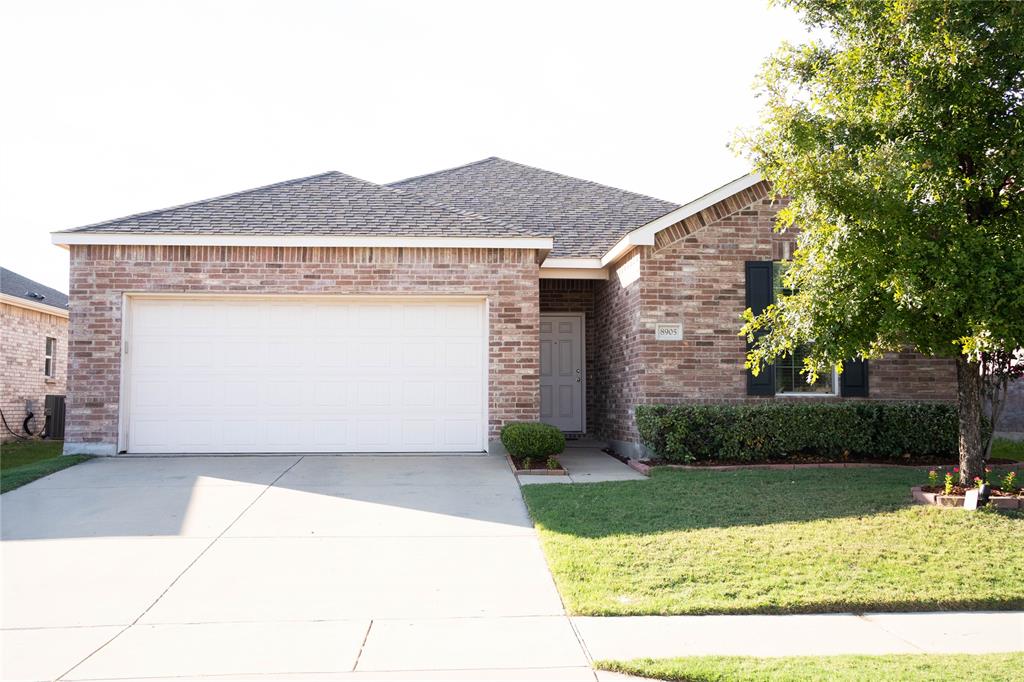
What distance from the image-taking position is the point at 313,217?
12.2 m

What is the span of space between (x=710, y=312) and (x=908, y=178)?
4629 mm

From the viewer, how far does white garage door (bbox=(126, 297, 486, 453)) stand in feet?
38.2

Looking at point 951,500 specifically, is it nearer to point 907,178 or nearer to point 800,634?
point 907,178

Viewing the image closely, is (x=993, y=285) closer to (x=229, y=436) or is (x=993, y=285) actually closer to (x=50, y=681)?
(x=50, y=681)

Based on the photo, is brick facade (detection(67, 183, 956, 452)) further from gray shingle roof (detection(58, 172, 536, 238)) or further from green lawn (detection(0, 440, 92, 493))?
green lawn (detection(0, 440, 92, 493))

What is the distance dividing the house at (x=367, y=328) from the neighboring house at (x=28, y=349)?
595cm

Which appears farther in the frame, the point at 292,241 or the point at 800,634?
the point at 292,241

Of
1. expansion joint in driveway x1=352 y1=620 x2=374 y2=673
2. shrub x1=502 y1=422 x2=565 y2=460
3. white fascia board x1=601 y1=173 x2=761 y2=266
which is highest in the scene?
white fascia board x1=601 y1=173 x2=761 y2=266

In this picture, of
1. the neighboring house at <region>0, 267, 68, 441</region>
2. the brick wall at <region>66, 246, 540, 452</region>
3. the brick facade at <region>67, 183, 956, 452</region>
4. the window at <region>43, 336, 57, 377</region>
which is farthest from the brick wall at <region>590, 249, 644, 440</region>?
the window at <region>43, 336, 57, 377</region>

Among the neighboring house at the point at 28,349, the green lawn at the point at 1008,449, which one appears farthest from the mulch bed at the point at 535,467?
the neighboring house at the point at 28,349

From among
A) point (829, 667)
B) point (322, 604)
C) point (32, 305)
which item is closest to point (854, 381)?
point (829, 667)

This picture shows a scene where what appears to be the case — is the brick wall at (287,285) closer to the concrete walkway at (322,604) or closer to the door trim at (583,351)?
the concrete walkway at (322,604)

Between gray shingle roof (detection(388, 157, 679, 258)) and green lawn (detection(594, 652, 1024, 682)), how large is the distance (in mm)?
9434

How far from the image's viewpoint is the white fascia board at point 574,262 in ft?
42.3
